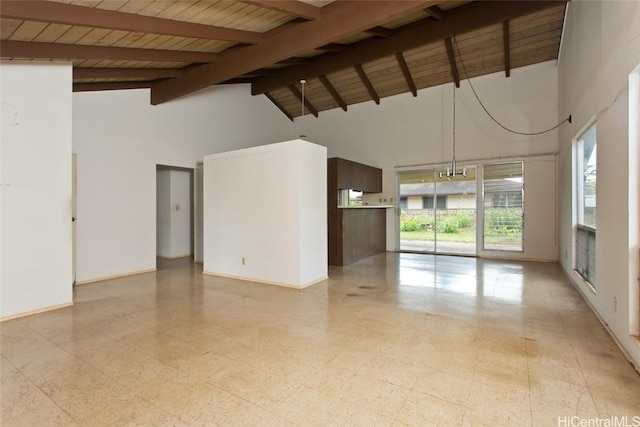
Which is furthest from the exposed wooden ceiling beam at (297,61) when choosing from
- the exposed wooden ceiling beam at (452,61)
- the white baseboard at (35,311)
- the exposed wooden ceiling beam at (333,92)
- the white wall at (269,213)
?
the white baseboard at (35,311)

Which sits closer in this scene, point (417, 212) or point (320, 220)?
point (320, 220)

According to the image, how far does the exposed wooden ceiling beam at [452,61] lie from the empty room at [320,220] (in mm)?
66

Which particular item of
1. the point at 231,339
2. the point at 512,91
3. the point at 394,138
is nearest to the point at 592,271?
the point at 231,339

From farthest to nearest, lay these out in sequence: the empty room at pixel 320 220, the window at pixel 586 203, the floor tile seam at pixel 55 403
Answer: the window at pixel 586 203 → the empty room at pixel 320 220 → the floor tile seam at pixel 55 403

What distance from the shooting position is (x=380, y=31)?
6137mm

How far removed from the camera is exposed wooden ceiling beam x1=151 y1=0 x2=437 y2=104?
11.9 ft

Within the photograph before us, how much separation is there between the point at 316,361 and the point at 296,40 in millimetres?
4284

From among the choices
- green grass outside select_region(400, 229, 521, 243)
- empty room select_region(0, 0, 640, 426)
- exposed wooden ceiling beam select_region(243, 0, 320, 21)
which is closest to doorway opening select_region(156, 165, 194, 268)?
empty room select_region(0, 0, 640, 426)

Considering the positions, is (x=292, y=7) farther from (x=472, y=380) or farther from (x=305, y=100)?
(x=305, y=100)

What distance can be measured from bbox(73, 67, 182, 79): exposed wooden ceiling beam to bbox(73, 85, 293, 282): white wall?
2.32 ft

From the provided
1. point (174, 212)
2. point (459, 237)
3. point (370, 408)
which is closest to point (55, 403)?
point (370, 408)

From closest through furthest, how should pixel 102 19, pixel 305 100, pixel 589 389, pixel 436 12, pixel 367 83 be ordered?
pixel 589 389 → pixel 102 19 → pixel 436 12 → pixel 367 83 → pixel 305 100

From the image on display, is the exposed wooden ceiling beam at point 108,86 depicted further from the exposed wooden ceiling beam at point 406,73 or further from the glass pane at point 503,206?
the glass pane at point 503,206

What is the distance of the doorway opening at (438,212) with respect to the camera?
7902 mm
